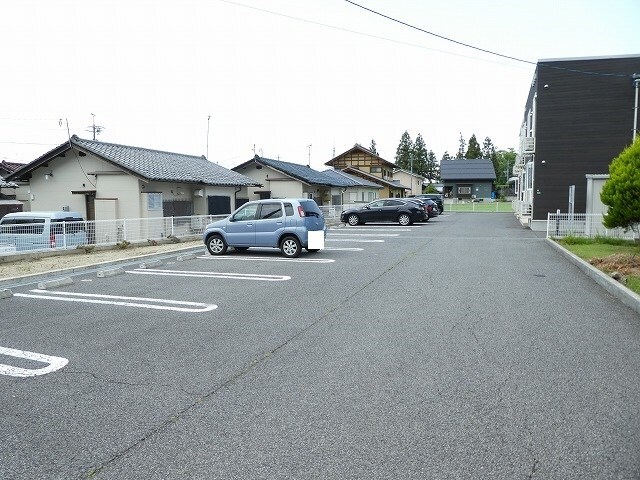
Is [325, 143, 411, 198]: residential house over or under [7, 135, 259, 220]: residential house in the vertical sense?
over

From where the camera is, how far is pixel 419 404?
3.90 metres

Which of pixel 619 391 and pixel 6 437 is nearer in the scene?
pixel 6 437

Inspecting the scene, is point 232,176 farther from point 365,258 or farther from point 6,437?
point 6,437

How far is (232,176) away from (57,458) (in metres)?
25.6

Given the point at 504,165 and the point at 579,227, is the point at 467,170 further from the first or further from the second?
the point at 579,227

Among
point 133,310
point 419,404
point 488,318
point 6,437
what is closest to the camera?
point 6,437

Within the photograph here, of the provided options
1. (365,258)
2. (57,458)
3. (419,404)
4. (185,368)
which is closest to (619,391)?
(419,404)

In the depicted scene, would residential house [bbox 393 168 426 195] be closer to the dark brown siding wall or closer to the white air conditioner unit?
the white air conditioner unit

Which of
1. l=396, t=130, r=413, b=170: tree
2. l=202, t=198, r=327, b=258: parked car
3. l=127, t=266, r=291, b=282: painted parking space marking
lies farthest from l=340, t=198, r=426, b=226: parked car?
l=396, t=130, r=413, b=170: tree

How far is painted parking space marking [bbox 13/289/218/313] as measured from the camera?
24.5 ft

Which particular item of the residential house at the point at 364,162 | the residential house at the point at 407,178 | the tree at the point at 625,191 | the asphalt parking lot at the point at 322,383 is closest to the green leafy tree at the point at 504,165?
the residential house at the point at 407,178

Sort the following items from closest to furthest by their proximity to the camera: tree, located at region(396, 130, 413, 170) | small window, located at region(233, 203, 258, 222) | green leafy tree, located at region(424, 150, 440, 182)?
small window, located at region(233, 203, 258, 222) → tree, located at region(396, 130, 413, 170) → green leafy tree, located at region(424, 150, 440, 182)

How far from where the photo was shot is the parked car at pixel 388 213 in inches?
1046

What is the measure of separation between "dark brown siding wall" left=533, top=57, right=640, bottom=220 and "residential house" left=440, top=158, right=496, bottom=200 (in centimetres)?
5135
